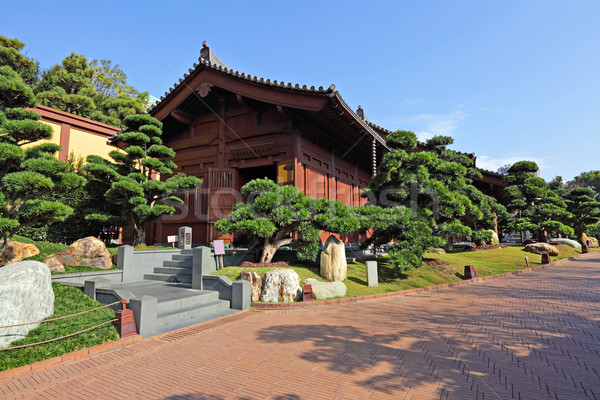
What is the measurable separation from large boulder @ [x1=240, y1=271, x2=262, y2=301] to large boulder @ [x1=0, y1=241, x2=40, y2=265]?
20.5 ft

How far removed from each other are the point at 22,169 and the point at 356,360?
32.2 ft

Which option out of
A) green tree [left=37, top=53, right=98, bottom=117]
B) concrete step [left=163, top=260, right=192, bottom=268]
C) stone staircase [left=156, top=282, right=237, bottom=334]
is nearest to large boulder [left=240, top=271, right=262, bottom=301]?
stone staircase [left=156, top=282, right=237, bottom=334]

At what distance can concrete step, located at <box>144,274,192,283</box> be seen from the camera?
917 centimetres

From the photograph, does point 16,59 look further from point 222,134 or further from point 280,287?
point 280,287

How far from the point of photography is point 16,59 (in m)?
22.8

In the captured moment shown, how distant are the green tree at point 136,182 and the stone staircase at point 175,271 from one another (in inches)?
71.0

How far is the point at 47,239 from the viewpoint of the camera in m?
12.0

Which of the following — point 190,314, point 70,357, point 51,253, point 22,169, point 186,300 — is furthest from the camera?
point 51,253

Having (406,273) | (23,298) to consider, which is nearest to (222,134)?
(23,298)

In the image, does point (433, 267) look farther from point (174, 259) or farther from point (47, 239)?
point (47, 239)

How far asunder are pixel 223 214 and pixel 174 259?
279cm

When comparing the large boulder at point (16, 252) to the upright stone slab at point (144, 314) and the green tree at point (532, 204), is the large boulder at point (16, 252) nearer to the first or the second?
the upright stone slab at point (144, 314)

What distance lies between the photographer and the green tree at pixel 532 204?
20062 mm

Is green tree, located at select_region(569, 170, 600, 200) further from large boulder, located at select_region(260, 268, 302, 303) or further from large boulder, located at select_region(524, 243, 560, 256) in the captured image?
large boulder, located at select_region(260, 268, 302, 303)
